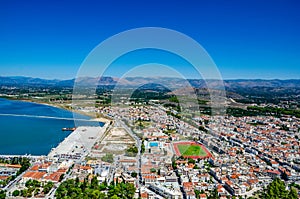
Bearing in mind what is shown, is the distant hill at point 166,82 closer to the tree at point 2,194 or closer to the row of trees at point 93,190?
the row of trees at point 93,190

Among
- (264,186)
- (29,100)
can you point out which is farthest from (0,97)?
(264,186)

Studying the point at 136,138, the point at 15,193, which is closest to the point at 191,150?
the point at 136,138

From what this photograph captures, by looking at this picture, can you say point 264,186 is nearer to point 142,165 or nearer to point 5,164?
point 142,165

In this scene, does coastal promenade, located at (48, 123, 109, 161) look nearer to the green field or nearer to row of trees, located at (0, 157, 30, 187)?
row of trees, located at (0, 157, 30, 187)

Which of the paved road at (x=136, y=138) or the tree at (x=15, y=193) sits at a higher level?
the paved road at (x=136, y=138)

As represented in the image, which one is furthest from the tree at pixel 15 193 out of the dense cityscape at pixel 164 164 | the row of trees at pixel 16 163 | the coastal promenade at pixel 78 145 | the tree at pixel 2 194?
the coastal promenade at pixel 78 145

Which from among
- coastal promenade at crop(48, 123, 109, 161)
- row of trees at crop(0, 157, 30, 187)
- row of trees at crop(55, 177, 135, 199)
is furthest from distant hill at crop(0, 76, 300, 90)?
row of trees at crop(55, 177, 135, 199)
